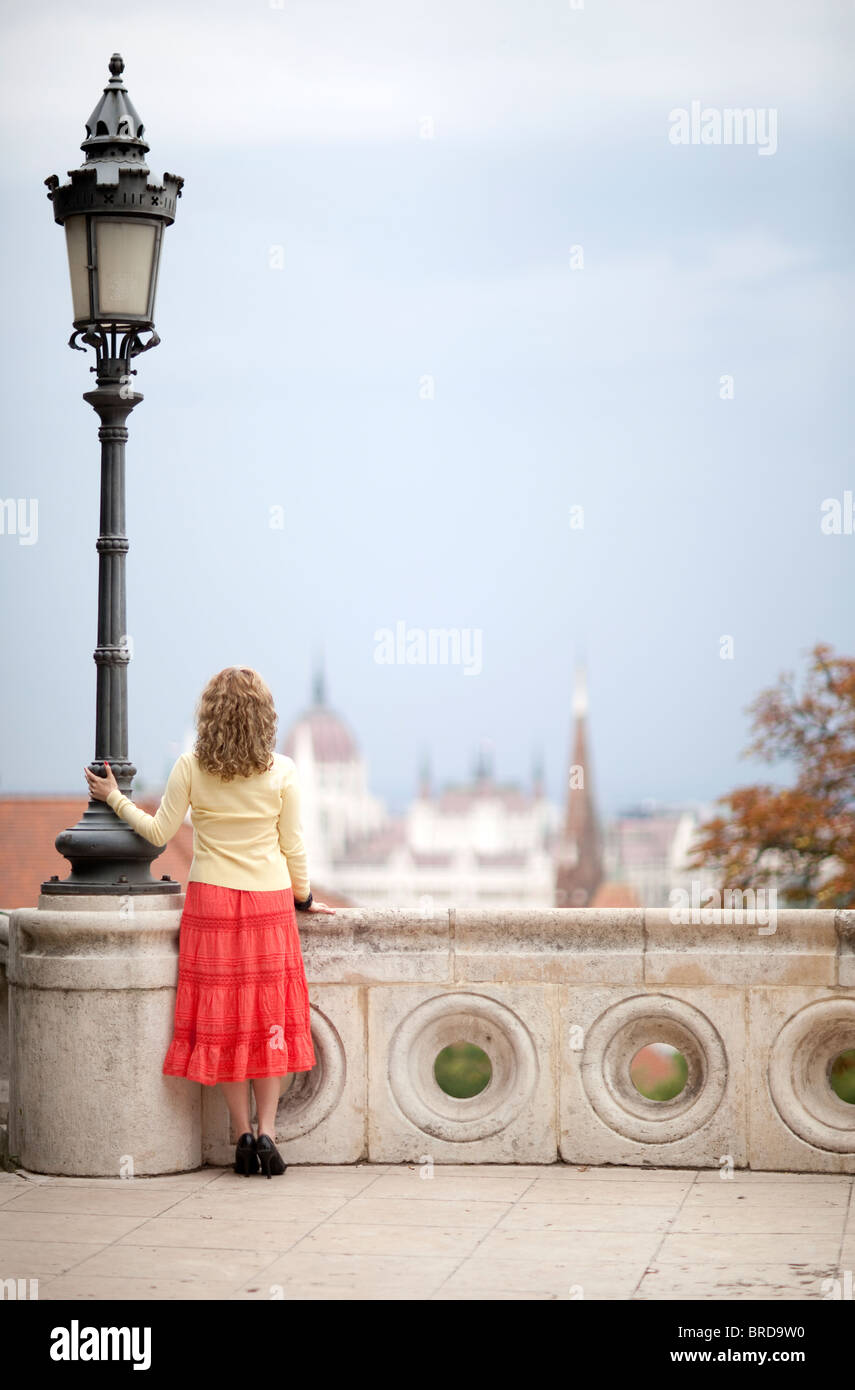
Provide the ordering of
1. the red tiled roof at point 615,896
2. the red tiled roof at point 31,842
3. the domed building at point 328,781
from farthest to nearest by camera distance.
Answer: the domed building at point 328,781, the red tiled roof at point 615,896, the red tiled roof at point 31,842

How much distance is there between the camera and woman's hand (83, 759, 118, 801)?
20.5ft

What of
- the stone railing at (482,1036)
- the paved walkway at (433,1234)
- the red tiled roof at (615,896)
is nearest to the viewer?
the paved walkway at (433,1234)

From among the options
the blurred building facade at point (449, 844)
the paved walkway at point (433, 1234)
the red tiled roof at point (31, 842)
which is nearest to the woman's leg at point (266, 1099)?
the paved walkway at point (433, 1234)

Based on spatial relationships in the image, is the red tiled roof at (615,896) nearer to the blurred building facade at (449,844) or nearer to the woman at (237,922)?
the blurred building facade at (449,844)

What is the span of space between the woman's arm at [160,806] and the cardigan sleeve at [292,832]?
0.32 m

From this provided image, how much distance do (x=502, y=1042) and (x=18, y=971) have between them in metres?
1.65

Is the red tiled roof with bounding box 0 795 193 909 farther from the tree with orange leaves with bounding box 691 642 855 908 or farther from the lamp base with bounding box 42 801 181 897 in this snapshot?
the lamp base with bounding box 42 801 181 897

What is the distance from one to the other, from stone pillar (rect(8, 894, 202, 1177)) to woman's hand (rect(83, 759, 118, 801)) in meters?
0.34

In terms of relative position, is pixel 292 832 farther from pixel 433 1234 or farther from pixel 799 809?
pixel 799 809

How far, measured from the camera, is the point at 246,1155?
6188 millimetres

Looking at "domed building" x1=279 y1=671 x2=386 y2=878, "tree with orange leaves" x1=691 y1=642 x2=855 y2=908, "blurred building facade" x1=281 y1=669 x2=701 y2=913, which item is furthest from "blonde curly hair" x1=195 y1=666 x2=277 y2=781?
"domed building" x1=279 y1=671 x2=386 y2=878

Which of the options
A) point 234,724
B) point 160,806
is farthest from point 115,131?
point 160,806

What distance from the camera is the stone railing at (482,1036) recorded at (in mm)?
6117

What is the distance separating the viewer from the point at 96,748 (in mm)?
6438
